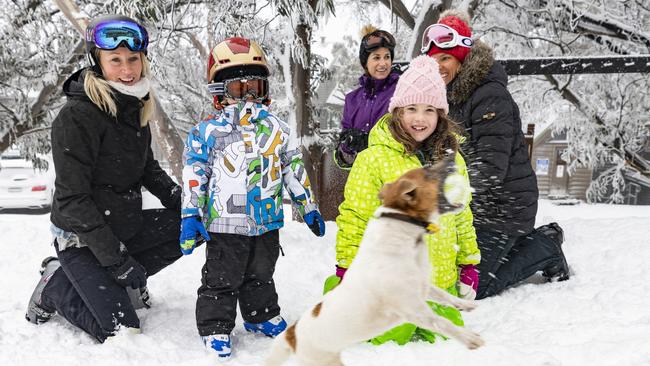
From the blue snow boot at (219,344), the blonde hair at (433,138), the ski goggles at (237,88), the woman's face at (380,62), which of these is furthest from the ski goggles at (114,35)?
the woman's face at (380,62)

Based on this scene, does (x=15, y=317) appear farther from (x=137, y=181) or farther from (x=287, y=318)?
(x=287, y=318)

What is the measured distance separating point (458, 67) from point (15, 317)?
3749mm

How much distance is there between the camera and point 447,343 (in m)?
2.61

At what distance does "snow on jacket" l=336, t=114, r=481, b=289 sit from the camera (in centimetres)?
264

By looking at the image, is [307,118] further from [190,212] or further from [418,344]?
[418,344]

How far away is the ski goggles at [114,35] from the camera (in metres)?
2.94

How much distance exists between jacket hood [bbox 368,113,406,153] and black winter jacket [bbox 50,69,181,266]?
1.67 meters

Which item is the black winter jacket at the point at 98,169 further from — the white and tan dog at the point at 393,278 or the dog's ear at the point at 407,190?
the dog's ear at the point at 407,190

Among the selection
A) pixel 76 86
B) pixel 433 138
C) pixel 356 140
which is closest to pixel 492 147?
pixel 433 138

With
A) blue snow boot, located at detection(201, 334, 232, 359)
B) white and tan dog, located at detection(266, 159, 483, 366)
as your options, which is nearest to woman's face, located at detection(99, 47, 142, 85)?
blue snow boot, located at detection(201, 334, 232, 359)

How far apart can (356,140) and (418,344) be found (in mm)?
2109

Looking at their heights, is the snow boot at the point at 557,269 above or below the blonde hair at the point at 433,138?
below

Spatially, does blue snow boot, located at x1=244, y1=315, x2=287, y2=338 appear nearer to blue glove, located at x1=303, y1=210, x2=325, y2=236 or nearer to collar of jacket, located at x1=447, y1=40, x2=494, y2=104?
blue glove, located at x1=303, y1=210, x2=325, y2=236

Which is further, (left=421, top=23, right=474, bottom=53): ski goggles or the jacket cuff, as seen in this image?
(left=421, top=23, right=474, bottom=53): ski goggles
